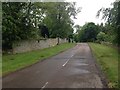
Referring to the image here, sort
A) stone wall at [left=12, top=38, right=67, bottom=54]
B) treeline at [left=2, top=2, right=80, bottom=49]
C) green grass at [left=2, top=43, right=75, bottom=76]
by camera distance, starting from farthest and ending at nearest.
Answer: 1. stone wall at [left=12, top=38, right=67, bottom=54]
2. treeline at [left=2, top=2, right=80, bottom=49]
3. green grass at [left=2, top=43, right=75, bottom=76]

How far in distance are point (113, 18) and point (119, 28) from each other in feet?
4.63

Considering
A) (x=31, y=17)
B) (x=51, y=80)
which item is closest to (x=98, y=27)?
(x=31, y=17)

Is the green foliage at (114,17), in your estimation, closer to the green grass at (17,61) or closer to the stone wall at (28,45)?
the green grass at (17,61)

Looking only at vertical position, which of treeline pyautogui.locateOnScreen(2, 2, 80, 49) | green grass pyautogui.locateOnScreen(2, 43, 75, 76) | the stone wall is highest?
treeline pyautogui.locateOnScreen(2, 2, 80, 49)

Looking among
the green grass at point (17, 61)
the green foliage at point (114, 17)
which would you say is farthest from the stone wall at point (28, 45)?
the green foliage at point (114, 17)

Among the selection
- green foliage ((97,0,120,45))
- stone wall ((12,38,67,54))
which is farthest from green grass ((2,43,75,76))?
green foliage ((97,0,120,45))

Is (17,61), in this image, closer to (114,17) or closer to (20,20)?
(20,20)

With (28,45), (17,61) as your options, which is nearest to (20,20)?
(28,45)

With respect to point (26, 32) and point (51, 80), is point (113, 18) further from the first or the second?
point (51, 80)

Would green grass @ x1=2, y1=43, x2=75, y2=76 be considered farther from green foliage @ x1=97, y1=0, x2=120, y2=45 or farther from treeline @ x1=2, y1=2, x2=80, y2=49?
green foliage @ x1=97, y1=0, x2=120, y2=45

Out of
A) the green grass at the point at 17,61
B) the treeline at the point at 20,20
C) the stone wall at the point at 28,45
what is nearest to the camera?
the green grass at the point at 17,61

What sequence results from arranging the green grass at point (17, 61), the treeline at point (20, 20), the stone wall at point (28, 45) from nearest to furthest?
1. the green grass at point (17, 61)
2. the treeline at point (20, 20)
3. the stone wall at point (28, 45)

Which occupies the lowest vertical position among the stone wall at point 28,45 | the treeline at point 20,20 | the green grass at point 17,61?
the green grass at point 17,61

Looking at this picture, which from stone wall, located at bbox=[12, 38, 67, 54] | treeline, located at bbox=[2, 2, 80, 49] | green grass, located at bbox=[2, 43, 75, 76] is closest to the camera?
green grass, located at bbox=[2, 43, 75, 76]
